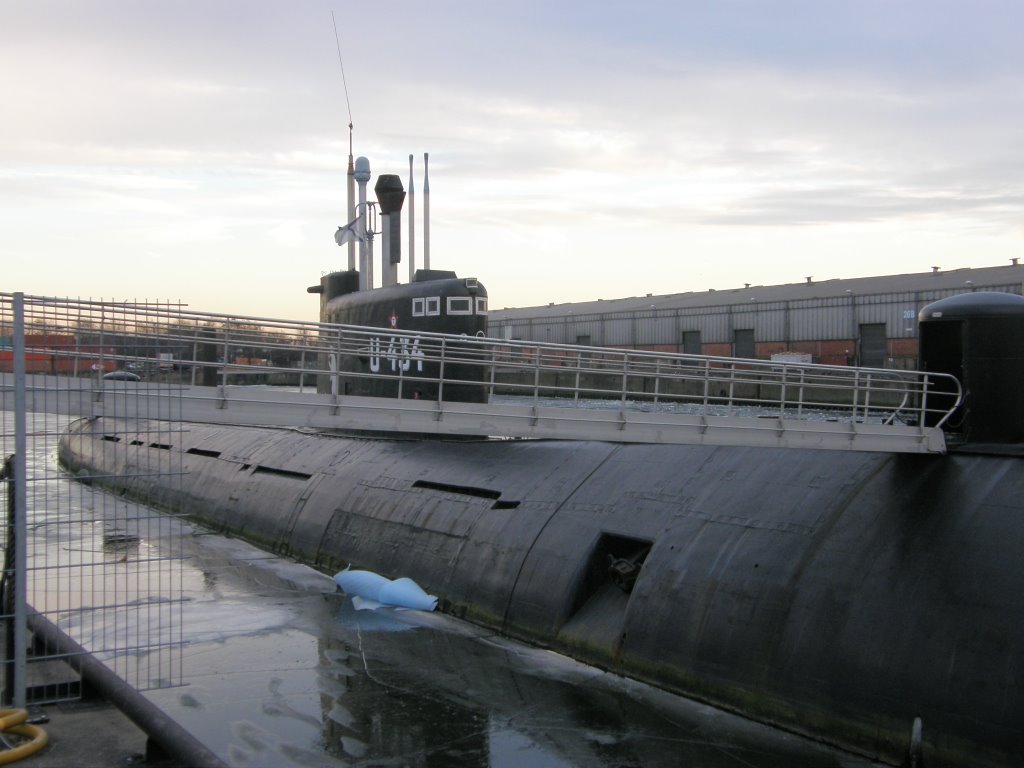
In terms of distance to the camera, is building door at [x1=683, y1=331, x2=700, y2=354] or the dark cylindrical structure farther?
building door at [x1=683, y1=331, x2=700, y2=354]

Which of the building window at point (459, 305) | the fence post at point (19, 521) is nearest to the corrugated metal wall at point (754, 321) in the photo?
the building window at point (459, 305)

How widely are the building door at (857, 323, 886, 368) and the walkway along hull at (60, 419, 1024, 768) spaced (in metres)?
20.9

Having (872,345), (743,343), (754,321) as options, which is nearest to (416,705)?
(872,345)

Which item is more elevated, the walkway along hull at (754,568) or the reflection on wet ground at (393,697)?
the walkway along hull at (754,568)

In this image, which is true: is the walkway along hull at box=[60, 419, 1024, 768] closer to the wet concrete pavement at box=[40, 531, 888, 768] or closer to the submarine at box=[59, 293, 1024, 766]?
the submarine at box=[59, 293, 1024, 766]

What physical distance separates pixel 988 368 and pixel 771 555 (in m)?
2.96

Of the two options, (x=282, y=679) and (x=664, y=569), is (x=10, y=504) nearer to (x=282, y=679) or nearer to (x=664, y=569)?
(x=282, y=679)

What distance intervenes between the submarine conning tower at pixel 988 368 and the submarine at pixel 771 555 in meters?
0.02

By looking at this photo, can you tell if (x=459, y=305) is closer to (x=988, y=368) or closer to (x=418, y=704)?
(x=418, y=704)

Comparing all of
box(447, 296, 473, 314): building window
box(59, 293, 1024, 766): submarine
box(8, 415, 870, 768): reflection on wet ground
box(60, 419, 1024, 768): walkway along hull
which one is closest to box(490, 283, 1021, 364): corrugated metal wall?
box(447, 296, 473, 314): building window

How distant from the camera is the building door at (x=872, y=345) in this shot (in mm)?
32438

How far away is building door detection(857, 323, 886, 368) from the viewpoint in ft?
106

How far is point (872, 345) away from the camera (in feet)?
108

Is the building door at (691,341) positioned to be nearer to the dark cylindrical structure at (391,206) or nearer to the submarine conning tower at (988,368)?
the dark cylindrical structure at (391,206)
